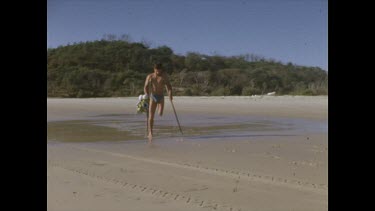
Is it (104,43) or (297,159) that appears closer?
(297,159)

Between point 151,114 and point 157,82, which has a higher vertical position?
point 157,82

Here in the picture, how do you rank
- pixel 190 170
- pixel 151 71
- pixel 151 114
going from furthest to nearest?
pixel 151 71 < pixel 151 114 < pixel 190 170

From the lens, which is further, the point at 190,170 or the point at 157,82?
→ the point at 157,82

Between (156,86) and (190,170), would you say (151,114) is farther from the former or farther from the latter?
(190,170)

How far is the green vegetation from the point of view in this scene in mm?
39031

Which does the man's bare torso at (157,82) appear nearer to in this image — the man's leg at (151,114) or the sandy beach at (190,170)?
the man's leg at (151,114)

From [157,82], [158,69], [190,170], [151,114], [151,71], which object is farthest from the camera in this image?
[151,71]

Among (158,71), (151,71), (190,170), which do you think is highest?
(151,71)

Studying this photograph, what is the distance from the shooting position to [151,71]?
47156 mm

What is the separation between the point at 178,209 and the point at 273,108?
15.5 metres

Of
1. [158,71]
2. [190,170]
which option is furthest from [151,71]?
[190,170]

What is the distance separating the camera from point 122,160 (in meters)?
6.84
